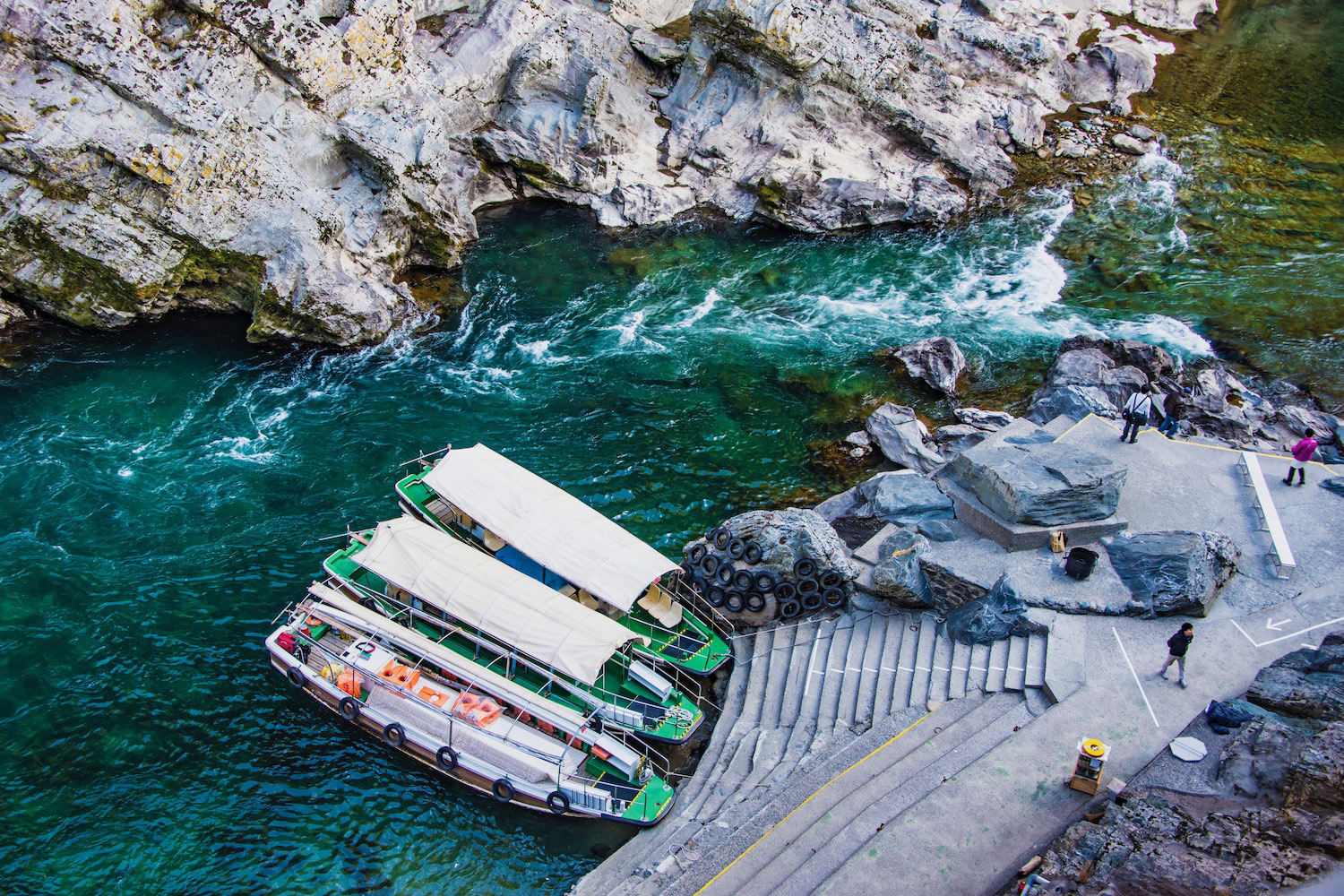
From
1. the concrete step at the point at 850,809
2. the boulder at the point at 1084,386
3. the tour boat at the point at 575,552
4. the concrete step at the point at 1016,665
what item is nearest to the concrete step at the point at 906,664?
the concrete step at the point at 850,809

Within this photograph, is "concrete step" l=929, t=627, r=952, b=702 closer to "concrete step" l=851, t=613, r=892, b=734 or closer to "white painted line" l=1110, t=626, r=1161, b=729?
"concrete step" l=851, t=613, r=892, b=734

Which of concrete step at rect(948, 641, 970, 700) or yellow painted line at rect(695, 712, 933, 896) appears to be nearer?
yellow painted line at rect(695, 712, 933, 896)

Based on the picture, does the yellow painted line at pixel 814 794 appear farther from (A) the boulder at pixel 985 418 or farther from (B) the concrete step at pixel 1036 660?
(A) the boulder at pixel 985 418

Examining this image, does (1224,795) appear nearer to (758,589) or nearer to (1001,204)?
(758,589)

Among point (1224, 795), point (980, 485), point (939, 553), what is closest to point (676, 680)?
point (939, 553)

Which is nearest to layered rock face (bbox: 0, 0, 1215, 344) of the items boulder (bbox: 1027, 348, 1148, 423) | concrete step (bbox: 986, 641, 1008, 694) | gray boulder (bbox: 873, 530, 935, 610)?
boulder (bbox: 1027, 348, 1148, 423)
